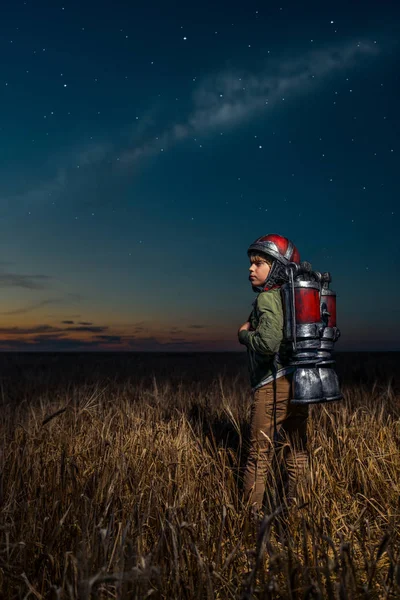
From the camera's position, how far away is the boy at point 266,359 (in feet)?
11.4

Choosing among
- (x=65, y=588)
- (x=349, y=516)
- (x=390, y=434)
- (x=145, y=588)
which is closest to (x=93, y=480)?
(x=65, y=588)

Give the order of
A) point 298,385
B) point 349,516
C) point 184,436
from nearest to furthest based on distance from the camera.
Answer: point 298,385 < point 349,516 < point 184,436

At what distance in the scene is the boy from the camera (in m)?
3.46

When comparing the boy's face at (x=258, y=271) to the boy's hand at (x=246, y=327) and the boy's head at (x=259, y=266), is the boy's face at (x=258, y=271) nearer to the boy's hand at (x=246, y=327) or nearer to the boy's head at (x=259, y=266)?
the boy's head at (x=259, y=266)

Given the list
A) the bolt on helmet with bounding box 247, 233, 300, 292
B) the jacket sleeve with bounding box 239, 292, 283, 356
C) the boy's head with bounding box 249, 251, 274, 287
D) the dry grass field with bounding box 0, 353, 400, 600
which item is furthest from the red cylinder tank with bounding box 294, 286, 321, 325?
the dry grass field with bounding box 0, 353, 400, 600

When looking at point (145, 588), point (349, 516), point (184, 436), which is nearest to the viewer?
point (145, 588)

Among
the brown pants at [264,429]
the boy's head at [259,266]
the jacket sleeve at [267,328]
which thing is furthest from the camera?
the boy's head at [259,266]

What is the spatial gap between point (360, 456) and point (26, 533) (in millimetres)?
2616

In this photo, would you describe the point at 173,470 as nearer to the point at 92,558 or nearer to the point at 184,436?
the point at 184,436

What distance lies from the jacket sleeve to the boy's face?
0.17 metres

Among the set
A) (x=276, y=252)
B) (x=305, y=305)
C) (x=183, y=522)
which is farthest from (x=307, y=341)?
(x=183, y=522)

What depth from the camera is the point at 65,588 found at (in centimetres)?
225

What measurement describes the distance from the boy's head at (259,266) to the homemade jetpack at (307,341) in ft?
1.00

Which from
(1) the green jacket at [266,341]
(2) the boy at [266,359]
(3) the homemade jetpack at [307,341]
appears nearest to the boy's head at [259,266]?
(2) the boy at [266,359]
